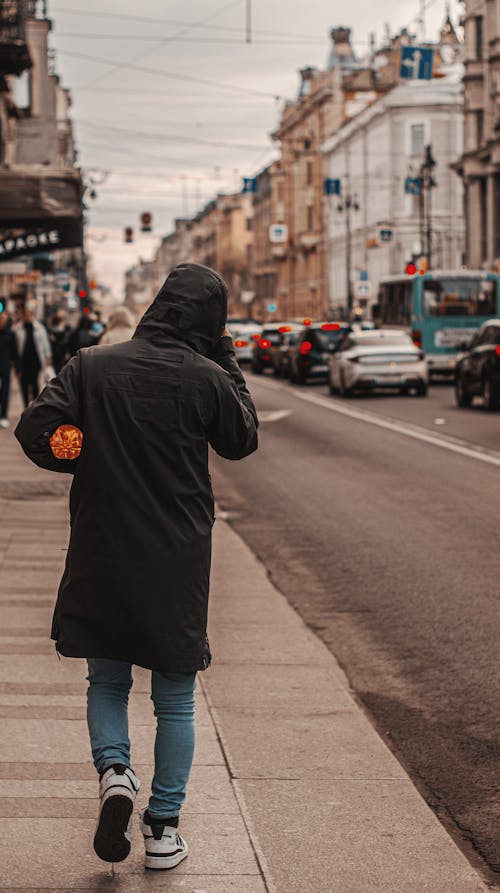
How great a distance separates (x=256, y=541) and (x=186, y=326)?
804cm

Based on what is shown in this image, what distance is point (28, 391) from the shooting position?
26188mm

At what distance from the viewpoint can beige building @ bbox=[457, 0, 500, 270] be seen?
69062mm

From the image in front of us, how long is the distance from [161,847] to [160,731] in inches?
12.3

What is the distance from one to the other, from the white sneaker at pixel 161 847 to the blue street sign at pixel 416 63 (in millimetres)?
51559

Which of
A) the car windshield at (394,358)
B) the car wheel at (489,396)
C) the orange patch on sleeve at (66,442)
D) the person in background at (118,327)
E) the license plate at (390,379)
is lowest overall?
the license plate at (390,379)

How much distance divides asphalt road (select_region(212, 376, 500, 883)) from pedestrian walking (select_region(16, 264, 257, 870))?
108 cm

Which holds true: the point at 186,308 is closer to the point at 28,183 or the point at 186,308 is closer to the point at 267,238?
the point at 28,183

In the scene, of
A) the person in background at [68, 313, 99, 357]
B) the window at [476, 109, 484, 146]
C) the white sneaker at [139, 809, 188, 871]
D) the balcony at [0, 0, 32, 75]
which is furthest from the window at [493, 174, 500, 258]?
the white sneaker at [139, 809, 188, 871]

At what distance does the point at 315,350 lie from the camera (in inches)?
1672

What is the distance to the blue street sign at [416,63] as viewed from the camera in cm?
5428

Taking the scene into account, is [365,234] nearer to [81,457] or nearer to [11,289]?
[11,289]

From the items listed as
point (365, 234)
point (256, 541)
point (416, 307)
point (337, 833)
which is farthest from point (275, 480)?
point (365, 234)

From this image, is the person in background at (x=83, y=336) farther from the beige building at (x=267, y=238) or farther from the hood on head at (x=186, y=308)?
the beige building at (x=267, y=238)

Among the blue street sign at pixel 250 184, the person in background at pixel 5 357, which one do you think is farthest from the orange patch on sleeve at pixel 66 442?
the blue street sign at pixel 250 184
